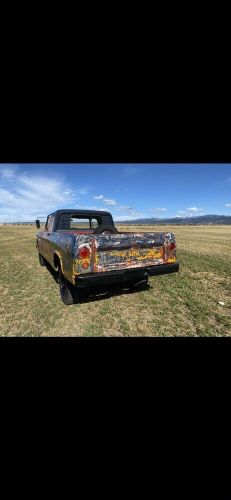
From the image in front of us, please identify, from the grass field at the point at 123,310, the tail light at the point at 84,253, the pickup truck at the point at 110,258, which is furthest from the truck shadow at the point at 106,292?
the tail light at the point at 84,253

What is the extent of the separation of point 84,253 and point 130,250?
0.89m

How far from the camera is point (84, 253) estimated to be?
134 inches

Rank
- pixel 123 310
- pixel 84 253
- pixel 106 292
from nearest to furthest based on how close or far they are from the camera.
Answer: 1. pixel 84 253
2. pixel 123 310
3. pixel 106 292

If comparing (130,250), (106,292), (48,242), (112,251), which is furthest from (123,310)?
(48,242)

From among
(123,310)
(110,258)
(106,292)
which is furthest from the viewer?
(106,292)

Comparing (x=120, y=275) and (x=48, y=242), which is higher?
(x=48, y=242)

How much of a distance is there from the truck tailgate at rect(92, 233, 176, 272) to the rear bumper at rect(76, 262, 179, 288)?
0.08m

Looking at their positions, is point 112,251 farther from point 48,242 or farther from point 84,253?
point 48,242

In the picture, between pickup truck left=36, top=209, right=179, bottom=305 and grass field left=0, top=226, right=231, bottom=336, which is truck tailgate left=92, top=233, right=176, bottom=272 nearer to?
pickup truck left=36, top=209, right=179, bottom=305

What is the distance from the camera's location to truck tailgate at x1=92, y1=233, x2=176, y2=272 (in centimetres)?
356
